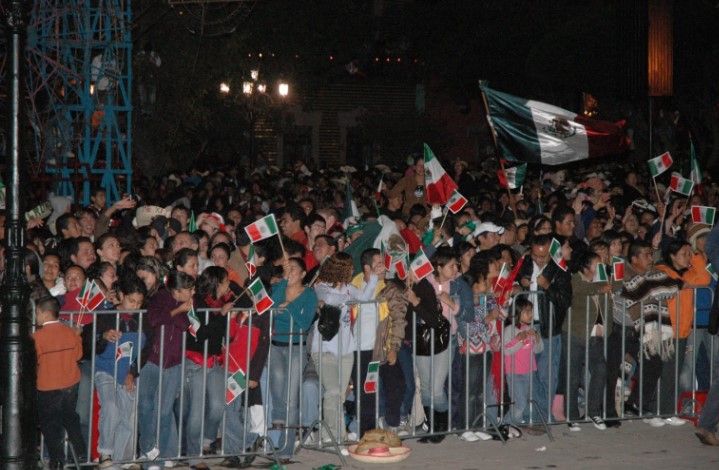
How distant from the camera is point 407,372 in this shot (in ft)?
33.8

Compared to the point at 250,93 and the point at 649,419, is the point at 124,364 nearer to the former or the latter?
the point at 649,419

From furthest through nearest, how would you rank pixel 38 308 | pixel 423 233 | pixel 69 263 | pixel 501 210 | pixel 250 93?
pixel 250 93 → pixel 501 210 → pixel 423 233 → pixel 69 263 → pixel 38 308

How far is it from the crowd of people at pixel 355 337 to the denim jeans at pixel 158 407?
0.04 feet

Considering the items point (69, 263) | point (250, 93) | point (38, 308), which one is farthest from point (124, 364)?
point (250, 93)

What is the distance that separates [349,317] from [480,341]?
1276 mm

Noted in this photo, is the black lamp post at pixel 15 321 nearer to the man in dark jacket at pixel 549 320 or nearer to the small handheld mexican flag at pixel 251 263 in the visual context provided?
the small handheld mexican flag at pixel 251 263

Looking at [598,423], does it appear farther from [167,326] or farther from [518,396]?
[167,326]

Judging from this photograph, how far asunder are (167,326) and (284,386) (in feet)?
3.85

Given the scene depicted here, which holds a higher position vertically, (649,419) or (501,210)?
(501,210)

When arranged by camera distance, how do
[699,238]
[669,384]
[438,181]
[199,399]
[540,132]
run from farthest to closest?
1. [540,132]
2. [438,181]
3. [699,238]
4. [669,384]
5. [199,399]

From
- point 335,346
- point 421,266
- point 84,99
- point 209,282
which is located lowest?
point 335,346

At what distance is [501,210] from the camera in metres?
19.4

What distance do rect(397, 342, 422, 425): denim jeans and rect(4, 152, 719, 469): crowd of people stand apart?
20mm

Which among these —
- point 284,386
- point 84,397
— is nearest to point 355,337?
point 284,386
